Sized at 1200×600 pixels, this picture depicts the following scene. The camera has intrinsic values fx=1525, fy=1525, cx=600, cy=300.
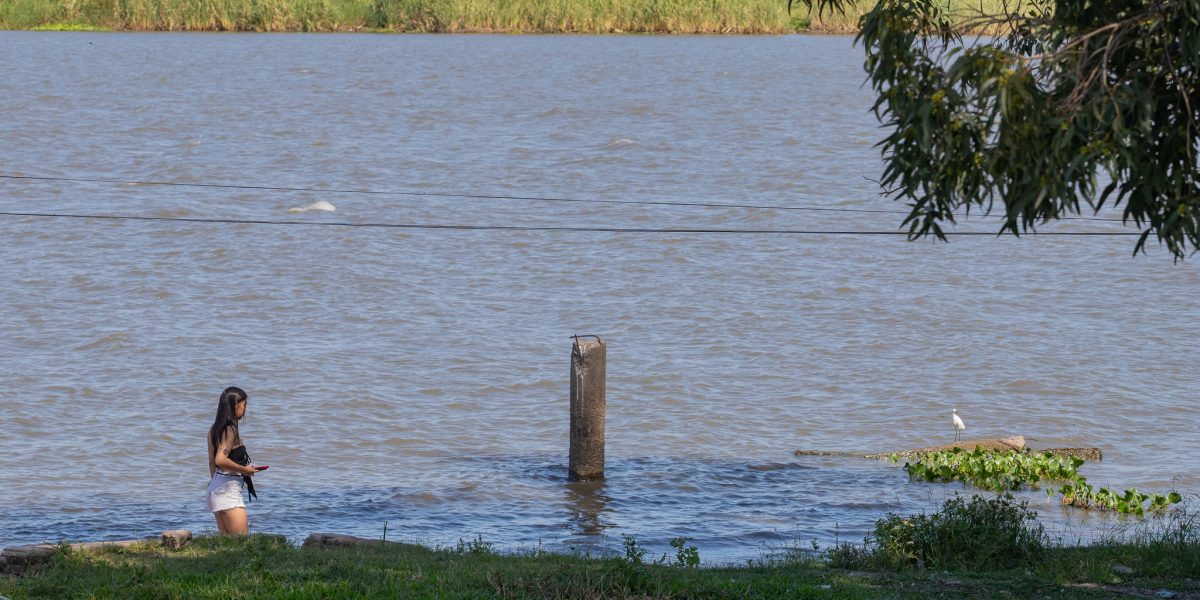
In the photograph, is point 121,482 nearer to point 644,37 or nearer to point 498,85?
point 498,85

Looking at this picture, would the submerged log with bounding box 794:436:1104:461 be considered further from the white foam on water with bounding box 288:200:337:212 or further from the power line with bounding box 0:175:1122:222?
the white foam on water with bounding box 288:200:337:212

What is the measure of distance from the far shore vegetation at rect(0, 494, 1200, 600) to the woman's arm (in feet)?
1.97

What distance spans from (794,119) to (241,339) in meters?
32.6

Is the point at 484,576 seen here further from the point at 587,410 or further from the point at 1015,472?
the point at 1015,472

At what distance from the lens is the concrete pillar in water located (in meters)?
13.8

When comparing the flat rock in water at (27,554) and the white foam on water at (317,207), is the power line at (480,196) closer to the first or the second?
the white foam on water at (317,207)

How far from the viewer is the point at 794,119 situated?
167 ft

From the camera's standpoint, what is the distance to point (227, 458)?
33.9ft

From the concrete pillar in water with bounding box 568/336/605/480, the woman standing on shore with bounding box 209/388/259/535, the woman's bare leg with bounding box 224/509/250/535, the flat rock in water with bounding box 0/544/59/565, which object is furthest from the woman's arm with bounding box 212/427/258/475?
the concrete pillar in water with bounding box 568/336/605/480

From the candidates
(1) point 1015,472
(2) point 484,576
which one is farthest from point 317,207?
(2) point 484,576

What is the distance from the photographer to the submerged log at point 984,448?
15.2 m

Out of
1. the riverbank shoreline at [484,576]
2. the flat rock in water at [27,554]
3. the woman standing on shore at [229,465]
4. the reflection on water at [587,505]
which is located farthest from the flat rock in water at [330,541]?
the reflection on water at [587,505]

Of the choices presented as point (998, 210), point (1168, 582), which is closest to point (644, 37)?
point (998, 210)

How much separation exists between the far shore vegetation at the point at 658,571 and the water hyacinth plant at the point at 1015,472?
3.10 m
